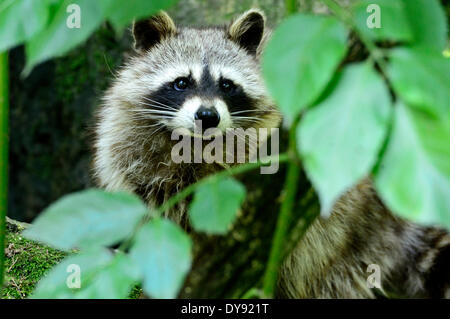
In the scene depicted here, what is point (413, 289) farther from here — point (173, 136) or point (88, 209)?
point (88, 209)

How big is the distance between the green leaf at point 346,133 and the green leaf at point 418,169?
3cm

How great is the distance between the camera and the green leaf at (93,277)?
45.8 inches

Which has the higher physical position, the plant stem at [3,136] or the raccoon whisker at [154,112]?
the plant stem at [3,136]

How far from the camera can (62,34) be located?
1203 mm

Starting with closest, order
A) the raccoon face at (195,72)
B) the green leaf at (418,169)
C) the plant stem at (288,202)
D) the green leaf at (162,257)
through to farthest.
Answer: the green leaf at (418,169), the green leaf at (162,257), the plant stem at (288,202), the raccoon face at (195,72)

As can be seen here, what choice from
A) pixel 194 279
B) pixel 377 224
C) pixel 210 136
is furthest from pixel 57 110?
pixel 194 279

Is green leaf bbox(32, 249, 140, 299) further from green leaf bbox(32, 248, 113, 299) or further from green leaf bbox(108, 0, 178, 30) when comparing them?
green leaf bbox(108, 0, 178, 30)

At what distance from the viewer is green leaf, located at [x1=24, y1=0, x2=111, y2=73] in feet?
3.84

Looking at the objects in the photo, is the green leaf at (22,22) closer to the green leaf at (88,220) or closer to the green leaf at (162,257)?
the green leaf at (88,220)

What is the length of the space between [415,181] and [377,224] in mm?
2263

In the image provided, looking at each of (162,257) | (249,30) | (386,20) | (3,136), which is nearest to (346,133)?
(386,20)

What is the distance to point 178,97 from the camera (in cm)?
349

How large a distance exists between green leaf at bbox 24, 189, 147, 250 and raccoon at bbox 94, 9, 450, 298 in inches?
78.4

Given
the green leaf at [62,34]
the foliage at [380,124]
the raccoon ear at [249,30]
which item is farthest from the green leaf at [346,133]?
the raccoon ear at [249,30]
